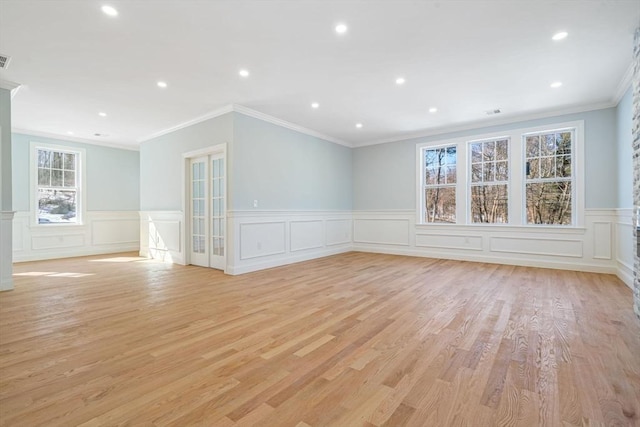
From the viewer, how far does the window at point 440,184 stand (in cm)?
614

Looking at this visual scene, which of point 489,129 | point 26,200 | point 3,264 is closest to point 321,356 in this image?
point 3,264

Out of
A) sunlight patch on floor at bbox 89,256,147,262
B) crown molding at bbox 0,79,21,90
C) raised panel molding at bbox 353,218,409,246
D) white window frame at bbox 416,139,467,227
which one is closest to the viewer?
crown molding at bbox 0,79,21,90

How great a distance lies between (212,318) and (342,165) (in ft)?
17.2

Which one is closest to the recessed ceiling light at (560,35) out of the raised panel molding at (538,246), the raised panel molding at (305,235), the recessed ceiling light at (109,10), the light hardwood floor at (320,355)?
the light hardwood floor at (320,355)

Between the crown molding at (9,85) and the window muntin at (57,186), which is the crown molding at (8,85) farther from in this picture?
the window muntin at (57,186)

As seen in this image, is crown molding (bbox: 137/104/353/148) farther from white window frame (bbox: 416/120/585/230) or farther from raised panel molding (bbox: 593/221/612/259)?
raised panel molding (bbox: 593/221/612/259)

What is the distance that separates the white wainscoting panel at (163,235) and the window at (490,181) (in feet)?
19.6

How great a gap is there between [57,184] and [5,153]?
11.1 ft

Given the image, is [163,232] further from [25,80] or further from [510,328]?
[510,328]

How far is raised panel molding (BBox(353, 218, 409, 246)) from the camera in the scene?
21.9ft

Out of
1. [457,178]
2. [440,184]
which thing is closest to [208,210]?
[440,184]

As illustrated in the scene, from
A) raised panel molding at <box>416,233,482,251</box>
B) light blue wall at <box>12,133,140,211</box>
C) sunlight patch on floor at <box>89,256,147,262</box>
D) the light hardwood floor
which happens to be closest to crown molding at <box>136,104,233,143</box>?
light blue wall at <box>12,133,140,211</box>

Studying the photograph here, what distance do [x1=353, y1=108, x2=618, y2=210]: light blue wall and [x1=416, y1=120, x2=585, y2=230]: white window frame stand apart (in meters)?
0.08

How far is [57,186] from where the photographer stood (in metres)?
6.54
